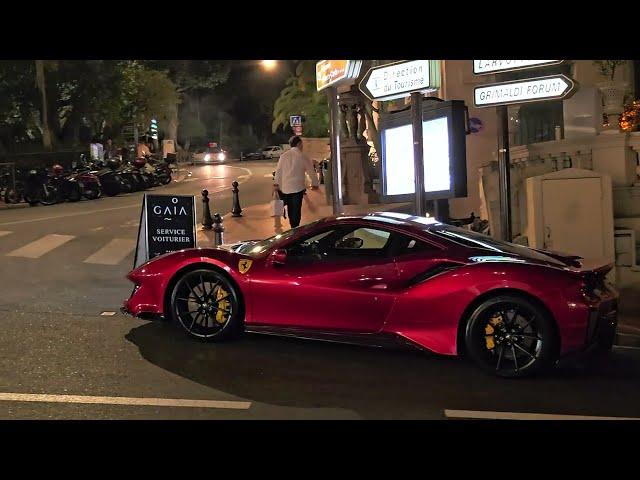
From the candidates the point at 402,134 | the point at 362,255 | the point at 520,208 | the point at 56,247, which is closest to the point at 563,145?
the point at 520,208

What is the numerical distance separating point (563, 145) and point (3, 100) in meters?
27.4

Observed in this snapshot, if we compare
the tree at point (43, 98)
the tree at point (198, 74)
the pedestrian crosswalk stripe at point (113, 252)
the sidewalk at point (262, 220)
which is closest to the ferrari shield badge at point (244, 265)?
the sidewalk at point (262, 220)

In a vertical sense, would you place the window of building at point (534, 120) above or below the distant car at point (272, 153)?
below

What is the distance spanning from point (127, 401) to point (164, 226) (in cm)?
462

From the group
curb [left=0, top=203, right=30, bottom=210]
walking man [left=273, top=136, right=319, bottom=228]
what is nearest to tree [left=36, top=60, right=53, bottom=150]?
curb [left=0, top=203, right=30, bottom=210]

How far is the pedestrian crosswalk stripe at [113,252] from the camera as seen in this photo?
472 inches

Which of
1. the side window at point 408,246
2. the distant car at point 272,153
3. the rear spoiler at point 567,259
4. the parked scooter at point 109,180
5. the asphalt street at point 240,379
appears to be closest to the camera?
the asphalt street at point 240,379

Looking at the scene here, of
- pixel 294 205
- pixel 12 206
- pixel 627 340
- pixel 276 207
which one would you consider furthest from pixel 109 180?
pixel 627 340

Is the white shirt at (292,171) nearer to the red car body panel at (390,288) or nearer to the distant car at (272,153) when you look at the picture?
the red car body panel at (390,288)

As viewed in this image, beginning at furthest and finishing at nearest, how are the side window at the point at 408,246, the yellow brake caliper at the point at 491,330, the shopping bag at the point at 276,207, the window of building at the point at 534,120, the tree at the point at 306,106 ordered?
the tree at the point at 306,106
the shopping bag at the point at 276,207
the window of building at the point at 534,120
the side window at the point at 408,246
the yellow brake caliper at the point at 491,330

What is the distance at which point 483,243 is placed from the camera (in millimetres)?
6613

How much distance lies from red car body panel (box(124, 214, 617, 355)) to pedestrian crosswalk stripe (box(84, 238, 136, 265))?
17.0 ft

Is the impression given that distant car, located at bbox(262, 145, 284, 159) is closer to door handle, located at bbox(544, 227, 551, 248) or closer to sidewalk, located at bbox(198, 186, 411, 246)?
sidewalk, located at bbox(198, 186, 411, 246)

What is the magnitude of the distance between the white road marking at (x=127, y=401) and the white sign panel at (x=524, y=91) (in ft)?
17.2
